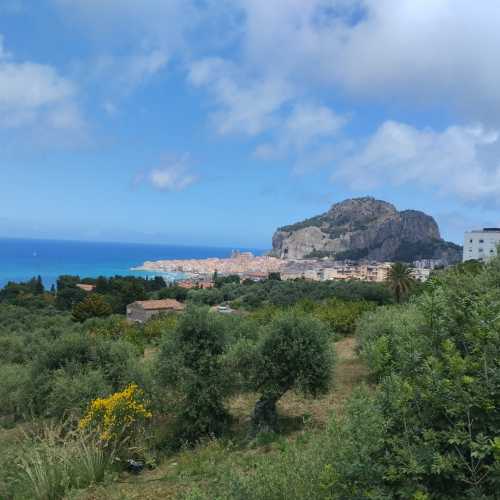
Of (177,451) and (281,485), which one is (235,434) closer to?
(177,451)

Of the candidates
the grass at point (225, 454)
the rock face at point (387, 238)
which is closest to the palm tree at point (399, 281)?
the grass at point (225, 454)

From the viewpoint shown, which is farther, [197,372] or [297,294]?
[297,294]

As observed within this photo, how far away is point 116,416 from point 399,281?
2876 centimetres

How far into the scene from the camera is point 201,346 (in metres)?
9.48

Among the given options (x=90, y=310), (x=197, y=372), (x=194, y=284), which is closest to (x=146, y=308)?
(x=90, y=310)

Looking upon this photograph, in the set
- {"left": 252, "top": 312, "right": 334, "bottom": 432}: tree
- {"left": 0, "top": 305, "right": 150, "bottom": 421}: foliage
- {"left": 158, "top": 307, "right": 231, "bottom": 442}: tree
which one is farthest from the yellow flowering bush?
{"left": 252, "top": 312, "right": 334, "bottom": 432}: tree

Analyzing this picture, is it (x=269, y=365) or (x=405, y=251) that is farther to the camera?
(x=405, y=251)

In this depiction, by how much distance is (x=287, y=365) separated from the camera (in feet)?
29.5

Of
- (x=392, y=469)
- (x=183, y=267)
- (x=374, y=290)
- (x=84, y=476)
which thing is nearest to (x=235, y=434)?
(x=84, y=476)

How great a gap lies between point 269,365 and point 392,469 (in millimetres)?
5945

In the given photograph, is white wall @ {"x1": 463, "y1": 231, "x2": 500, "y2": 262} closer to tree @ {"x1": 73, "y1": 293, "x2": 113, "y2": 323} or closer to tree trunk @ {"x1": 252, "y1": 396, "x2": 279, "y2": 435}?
tree @ {"x1": 73, "y1": 293, "x2": 113, "y2": 323}

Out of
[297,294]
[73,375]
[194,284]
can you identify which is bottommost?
[73,375]

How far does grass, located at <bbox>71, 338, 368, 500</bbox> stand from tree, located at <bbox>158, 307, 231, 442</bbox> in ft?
1.80

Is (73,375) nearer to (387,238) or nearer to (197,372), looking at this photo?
(197,372)
